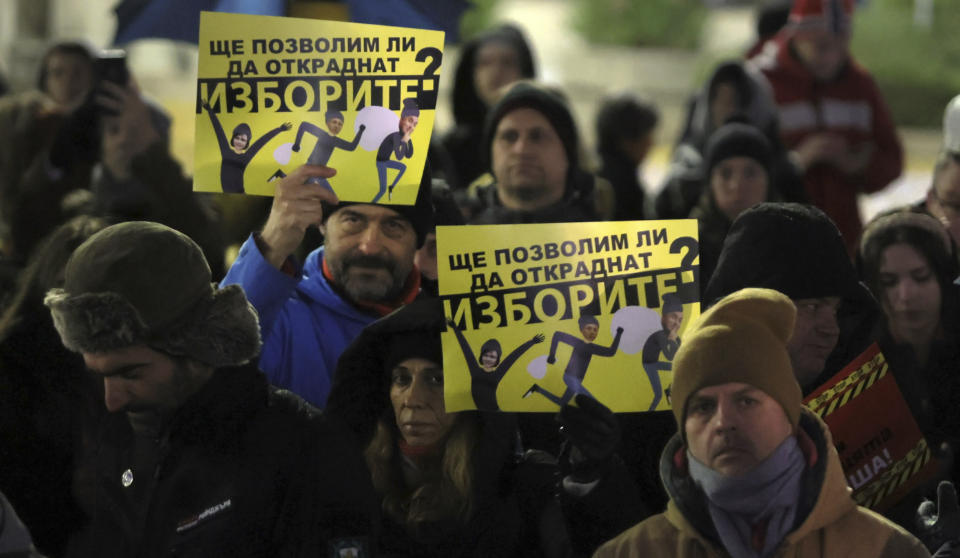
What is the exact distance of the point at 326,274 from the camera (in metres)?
4.51

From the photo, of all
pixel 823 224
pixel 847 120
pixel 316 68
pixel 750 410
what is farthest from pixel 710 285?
pixel 847 120

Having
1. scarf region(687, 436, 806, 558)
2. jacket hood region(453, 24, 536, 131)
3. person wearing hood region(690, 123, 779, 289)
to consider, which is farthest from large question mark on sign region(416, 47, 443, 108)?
jacket hood region(453, 24, 536, 131)

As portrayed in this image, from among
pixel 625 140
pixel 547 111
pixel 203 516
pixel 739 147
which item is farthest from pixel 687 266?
pixel 625 140

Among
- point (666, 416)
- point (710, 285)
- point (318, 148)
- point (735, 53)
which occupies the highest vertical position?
point (735, 53)

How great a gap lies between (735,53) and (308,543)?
64.9 feet

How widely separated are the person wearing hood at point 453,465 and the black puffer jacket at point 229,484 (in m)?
0.23

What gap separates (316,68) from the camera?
169 inches

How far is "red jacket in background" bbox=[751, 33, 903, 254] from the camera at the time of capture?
7.54 meters

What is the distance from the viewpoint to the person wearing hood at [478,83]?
7.62 m

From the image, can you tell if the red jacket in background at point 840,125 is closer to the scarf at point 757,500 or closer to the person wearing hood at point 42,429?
the person wearing hood at point 42,429

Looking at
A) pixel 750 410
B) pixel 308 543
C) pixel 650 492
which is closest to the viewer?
pixel 750 410

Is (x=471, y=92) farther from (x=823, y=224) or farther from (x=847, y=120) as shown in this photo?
(x=823, y=224)

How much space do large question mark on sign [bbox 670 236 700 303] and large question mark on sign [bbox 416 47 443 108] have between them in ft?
2.54

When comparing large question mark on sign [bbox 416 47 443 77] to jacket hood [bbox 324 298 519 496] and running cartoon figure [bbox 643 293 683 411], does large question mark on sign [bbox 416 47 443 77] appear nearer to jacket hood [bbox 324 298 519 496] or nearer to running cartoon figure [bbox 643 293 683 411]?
jacket hood [bbox 324 298 519 496]
